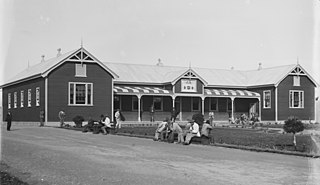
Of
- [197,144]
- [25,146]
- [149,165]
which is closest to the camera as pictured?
[149,165]

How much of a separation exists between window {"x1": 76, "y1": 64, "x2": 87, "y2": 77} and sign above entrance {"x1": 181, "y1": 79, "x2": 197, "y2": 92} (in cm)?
951

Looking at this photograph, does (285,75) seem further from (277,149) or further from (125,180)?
(125,180)

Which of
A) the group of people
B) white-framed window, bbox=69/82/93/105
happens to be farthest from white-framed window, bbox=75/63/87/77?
the group of people

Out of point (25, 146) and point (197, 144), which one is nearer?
point (25, 146)

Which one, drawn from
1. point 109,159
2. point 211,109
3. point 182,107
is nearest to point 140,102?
point 182,107

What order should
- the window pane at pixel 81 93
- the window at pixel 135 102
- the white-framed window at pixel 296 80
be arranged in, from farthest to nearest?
the white-framed window at pixel 296 80, the window at pixel 135 102, the window pane at pixel 81 93

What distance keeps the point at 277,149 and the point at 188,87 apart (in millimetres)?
26297

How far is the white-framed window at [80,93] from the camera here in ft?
115

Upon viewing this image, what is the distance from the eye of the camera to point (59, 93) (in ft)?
113

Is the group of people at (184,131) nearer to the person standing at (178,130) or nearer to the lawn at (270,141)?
the person standing at (178,130)

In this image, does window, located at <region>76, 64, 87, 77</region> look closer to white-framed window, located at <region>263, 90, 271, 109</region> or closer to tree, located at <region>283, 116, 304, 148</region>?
white-framed window, located at <region>263, 90, 271, 109</region>

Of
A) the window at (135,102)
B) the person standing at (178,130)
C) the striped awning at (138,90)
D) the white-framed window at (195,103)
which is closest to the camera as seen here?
the person standing at (178,130)

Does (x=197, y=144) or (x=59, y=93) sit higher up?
(x=59, y=93)

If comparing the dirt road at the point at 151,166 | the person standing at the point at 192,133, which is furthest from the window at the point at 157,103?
the dirt road at the point at 151,166
